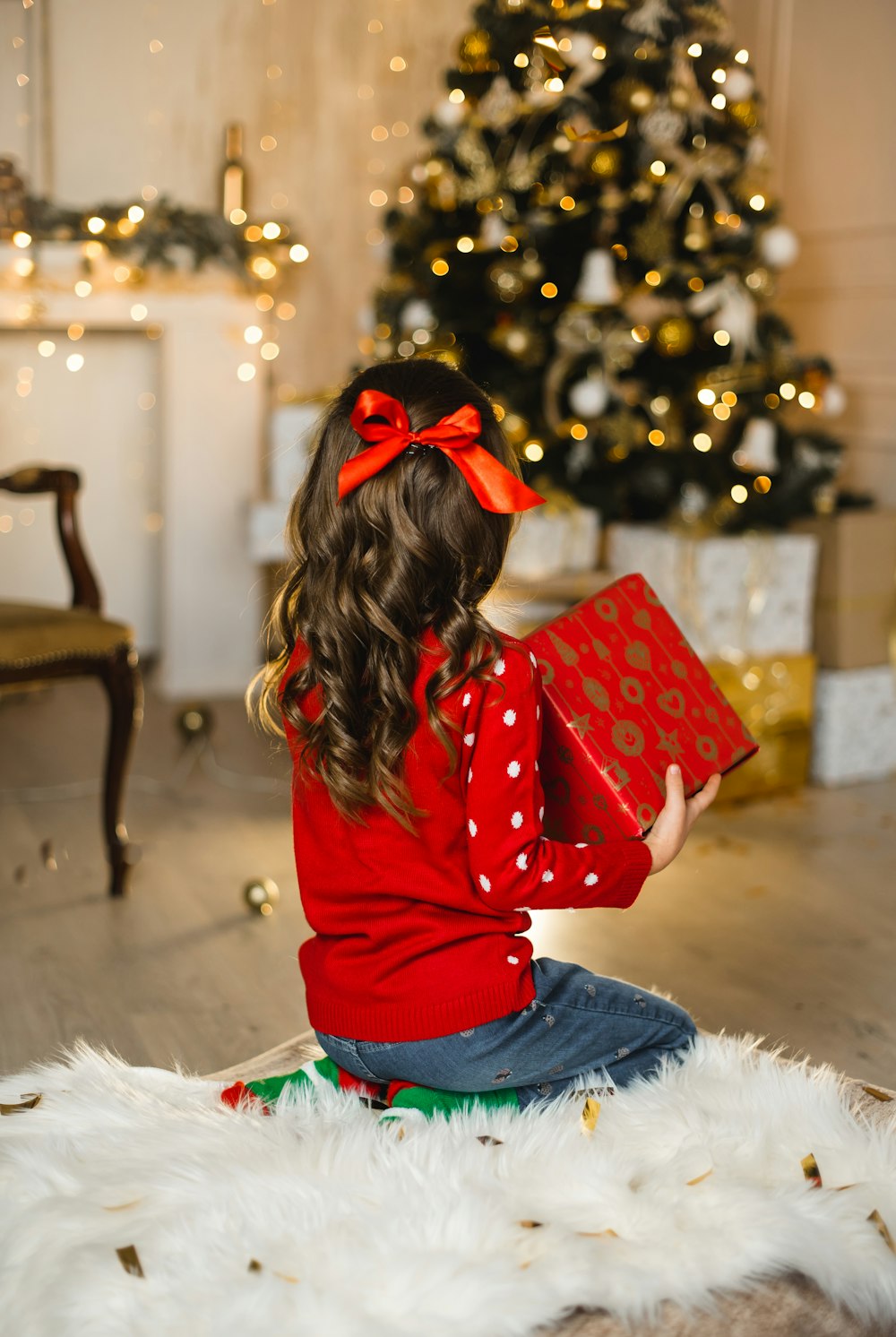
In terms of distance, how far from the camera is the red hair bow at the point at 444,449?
3.93ft

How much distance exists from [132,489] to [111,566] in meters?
0.27

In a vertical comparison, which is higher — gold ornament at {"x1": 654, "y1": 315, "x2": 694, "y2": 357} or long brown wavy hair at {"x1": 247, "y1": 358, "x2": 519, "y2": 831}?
gold ornament at {"x1": 654, "y1": 315, "x2": 694, "y2": 357}

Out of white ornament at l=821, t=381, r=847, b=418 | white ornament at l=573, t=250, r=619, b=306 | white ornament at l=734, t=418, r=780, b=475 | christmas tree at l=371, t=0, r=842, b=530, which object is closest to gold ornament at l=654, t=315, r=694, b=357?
christmas tree at l=371, t=0, r=842, b=530

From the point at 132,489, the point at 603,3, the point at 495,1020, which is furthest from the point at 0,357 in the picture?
the point at 495,1020

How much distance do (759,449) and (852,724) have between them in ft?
2.48

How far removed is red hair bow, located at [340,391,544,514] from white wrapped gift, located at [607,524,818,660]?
2064 mm

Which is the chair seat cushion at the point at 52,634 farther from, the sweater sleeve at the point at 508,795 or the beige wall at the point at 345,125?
the beige wall at the point at 345,125

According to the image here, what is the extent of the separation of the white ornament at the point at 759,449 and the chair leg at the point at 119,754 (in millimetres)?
1653

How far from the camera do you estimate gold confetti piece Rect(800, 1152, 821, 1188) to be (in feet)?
3.84

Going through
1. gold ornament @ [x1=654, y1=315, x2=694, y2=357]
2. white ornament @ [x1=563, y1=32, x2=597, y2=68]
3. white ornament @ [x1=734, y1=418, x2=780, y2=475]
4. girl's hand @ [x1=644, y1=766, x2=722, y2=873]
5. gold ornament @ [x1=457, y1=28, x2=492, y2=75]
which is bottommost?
girl's hand @ [x1=644, y1=766, x2=722, y2=873]

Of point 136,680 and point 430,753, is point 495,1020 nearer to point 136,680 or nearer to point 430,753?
point 430,753

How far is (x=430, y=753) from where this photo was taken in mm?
1279

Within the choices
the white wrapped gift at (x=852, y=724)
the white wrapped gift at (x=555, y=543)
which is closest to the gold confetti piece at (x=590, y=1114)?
the white wrapped gift at (x=555, y=543)

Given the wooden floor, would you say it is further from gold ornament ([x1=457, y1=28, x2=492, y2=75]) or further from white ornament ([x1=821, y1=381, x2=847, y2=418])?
gold ornament ([x1=457, y1=28, x2=492, y2=75])
